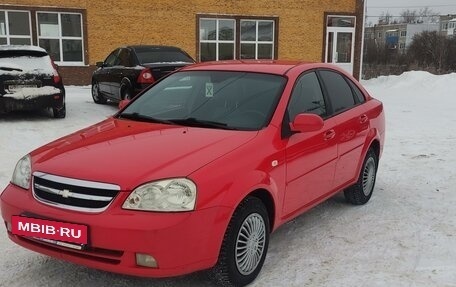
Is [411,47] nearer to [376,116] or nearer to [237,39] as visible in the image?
[237,39]

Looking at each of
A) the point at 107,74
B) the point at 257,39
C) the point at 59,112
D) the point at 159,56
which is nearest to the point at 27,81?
the point at 59,112

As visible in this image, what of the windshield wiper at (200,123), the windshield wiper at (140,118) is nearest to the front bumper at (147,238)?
the windshield wiper at (200,123)

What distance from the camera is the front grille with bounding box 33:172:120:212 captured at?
10.2 ft

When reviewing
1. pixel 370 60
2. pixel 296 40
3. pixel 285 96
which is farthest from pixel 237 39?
pixel 370 60

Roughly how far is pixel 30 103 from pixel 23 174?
7038 millimetres

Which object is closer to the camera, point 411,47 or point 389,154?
point 389,154

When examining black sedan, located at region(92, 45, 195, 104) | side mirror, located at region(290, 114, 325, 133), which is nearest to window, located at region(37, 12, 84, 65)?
black sedan, located at region(92, 45, 195, 104)

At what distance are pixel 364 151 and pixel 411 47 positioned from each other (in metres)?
38.8

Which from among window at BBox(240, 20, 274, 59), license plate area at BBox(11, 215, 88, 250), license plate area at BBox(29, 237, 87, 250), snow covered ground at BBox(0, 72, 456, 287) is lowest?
snow covered ground at BBox(0, 72, 456, 287)

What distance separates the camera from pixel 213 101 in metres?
4.36

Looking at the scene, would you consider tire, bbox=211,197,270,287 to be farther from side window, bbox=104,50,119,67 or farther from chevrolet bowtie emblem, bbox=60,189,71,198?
side window, bbox=104,50,119,67

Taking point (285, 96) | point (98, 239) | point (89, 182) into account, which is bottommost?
point (98, 239)

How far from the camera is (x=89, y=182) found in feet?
10.4

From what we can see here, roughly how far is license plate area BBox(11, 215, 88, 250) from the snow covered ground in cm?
50
